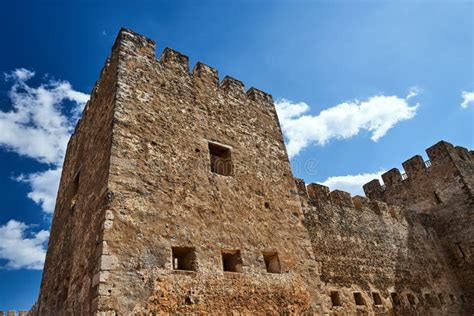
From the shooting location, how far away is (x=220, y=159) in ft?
22.5

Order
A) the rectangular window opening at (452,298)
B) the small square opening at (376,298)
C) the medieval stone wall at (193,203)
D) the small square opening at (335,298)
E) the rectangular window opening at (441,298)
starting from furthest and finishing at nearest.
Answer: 1. the rectangular window opening at (452,298)
2. the rectangular window opening at (441,298)
3. the small square opening at (376,298)
4. the small square opening at (335,298)
5. the medieval stone wall at (193,203)

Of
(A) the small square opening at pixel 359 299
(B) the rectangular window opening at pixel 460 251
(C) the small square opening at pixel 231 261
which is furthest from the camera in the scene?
(B) the rectangular window opening at pixel 460 251

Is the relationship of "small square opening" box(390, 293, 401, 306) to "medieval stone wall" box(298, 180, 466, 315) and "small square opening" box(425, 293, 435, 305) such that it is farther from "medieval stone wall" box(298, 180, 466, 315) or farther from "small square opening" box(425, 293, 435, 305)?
"small square opening" box(425, 293, 435, 305)

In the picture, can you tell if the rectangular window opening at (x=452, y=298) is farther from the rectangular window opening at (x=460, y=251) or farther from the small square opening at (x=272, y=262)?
the small square opening at (x=272, y=262)

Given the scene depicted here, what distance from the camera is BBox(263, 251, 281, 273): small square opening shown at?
243 inches

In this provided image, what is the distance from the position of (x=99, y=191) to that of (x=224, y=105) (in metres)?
3.43

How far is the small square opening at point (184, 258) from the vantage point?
5.16 metres

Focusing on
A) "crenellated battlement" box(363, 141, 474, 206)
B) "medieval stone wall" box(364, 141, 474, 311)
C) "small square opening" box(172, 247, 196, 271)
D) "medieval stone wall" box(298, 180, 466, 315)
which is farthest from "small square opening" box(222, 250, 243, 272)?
"crenellated battlement" box(363, 141, 474, 206)

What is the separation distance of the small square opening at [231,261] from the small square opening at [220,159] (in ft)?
5.32

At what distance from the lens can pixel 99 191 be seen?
5.27m

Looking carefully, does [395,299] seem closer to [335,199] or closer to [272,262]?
[335,199]

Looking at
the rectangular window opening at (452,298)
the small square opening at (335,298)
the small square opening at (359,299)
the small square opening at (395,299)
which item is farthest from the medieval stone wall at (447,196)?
the small square opening at (335,298)

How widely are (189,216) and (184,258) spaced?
67 cm

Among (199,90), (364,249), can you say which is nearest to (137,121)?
(199,90)
